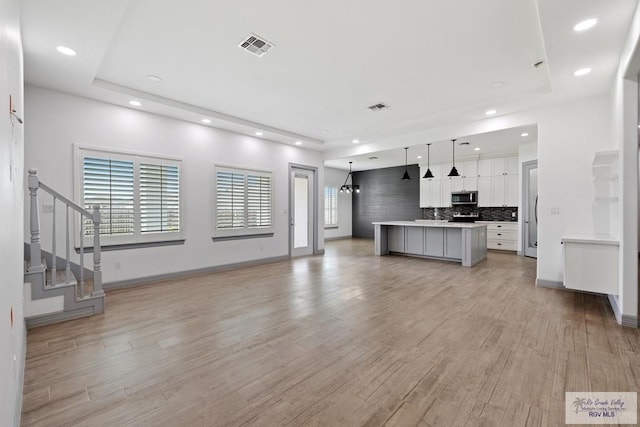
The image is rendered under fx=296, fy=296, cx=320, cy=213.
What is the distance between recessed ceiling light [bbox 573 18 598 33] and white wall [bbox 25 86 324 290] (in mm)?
5587

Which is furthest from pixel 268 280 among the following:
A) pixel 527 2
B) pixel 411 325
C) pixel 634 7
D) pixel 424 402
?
pixel 634 7

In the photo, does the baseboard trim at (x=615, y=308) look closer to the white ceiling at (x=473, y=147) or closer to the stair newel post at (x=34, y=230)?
the white ceiling at (x=473, y=147)

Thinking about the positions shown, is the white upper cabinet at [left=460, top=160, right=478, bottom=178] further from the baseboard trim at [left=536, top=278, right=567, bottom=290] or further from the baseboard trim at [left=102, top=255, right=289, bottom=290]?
the baseboard trim at [left=102, top=255, right=289, bottom=290]

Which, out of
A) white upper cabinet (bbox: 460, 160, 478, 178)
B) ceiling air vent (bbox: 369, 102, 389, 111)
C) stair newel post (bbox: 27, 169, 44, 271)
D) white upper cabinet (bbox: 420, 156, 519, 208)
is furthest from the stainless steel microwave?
stair newel post (bbox: 27, 169, 44, 271)

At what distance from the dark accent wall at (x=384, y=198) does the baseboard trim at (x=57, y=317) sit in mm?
9583

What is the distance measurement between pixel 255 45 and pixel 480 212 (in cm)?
851

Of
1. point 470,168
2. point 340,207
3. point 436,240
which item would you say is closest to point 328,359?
point 436,240

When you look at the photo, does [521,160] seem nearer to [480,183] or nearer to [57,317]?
[480,183]

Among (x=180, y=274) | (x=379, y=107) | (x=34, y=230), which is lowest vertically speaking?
(x=180, y=274)

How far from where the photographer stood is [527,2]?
2.58m

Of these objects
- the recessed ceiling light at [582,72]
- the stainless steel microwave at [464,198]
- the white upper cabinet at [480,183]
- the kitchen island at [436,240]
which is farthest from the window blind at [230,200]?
the stainless steel microwave at [464,198]

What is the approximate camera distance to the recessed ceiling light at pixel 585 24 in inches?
102

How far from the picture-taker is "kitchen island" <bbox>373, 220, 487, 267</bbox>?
6.48 metres

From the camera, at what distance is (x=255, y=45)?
3.27 meters
